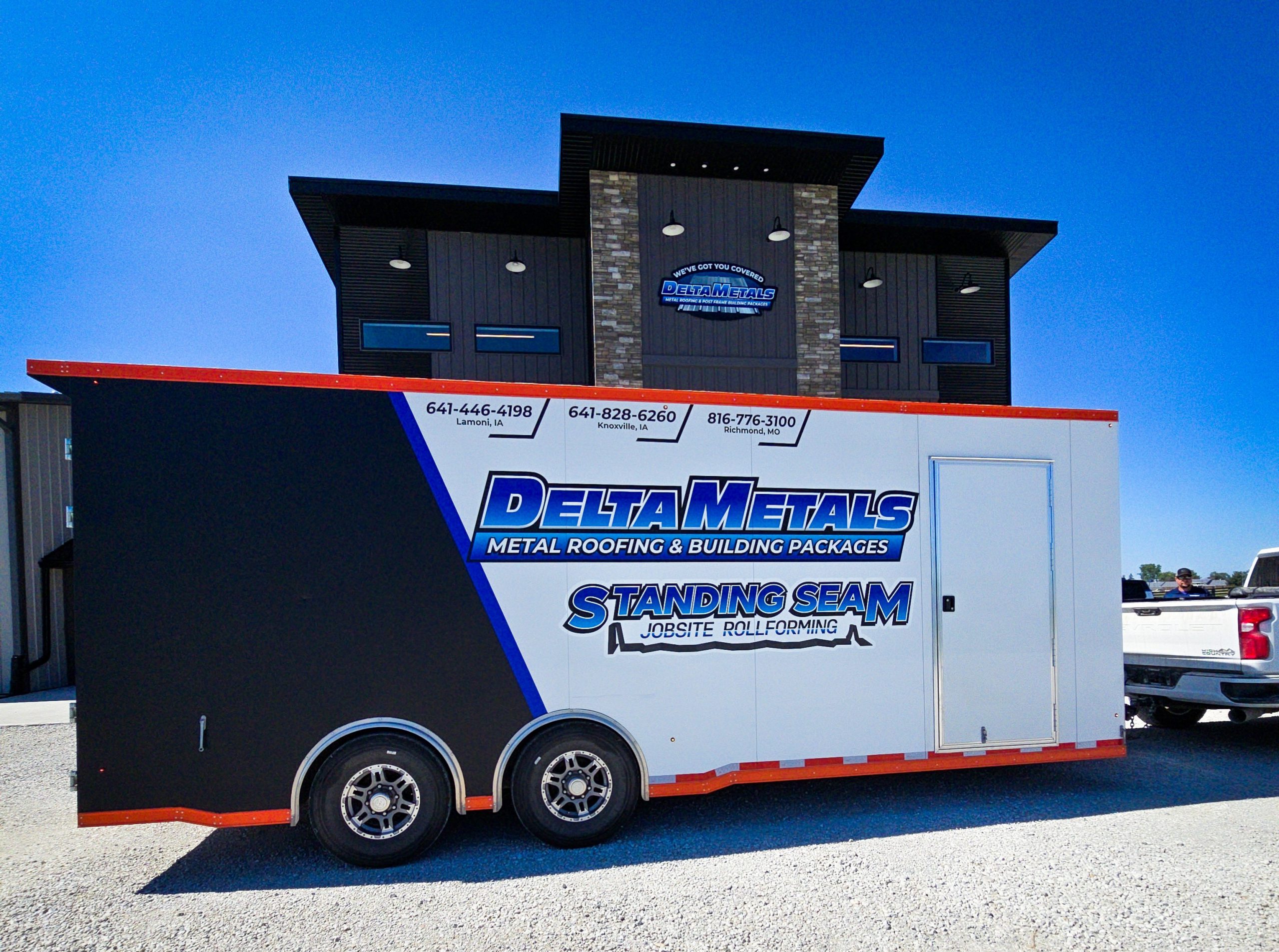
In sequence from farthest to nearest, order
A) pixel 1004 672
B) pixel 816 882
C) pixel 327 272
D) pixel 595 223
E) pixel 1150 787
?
pixel 327 272 < pixel 595 223 < pixel 1150 787 < pixel 1004 672 < pixel 816 882

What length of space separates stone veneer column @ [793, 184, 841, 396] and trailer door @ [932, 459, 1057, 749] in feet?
23.5

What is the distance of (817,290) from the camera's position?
40.5 feet

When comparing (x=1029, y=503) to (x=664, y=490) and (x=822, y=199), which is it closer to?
(x=664, y=490)

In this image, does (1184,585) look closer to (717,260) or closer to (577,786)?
(717,260)

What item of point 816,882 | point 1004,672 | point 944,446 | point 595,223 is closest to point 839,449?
point 944,446

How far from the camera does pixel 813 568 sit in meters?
4.93

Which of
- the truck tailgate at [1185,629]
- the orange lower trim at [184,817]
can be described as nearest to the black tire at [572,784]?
the orange lower trim at [184,817]

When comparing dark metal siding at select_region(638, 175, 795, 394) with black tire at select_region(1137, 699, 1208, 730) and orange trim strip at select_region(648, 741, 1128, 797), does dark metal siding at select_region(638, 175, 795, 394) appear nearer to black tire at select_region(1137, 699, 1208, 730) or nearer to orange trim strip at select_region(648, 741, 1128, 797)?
black tire at select_region(1137, 699, 1208, 730)

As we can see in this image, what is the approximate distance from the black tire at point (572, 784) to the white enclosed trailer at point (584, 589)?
2 centimetres

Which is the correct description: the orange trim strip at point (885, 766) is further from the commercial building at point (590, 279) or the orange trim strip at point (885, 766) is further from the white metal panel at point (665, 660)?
the commercial building at point (590, 279)

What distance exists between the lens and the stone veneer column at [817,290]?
12234 millimetres

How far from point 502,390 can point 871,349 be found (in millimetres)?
11043

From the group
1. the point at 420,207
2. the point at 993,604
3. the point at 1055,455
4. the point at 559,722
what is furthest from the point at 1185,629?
the point at 420,207

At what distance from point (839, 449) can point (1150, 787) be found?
3.81 metres
